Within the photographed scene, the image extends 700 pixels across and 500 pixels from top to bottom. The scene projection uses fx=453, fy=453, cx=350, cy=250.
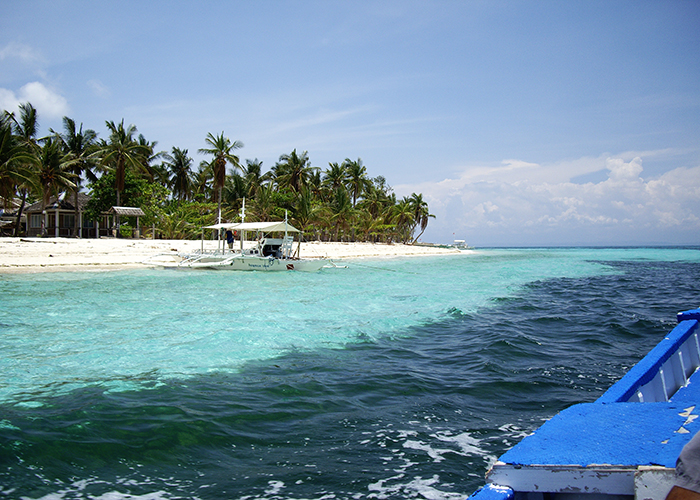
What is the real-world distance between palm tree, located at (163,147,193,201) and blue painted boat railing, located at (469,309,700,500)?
54.9 metres

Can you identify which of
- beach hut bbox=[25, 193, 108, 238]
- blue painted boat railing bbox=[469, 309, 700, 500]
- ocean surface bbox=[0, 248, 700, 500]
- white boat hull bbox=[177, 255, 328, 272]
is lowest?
ocean surface bbox=[0, 248, 700, 500]

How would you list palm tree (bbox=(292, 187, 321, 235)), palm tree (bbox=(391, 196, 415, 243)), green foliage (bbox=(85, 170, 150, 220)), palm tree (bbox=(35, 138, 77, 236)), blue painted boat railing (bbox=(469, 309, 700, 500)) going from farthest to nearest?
palm tree (bbox=(391, 196, 415, 243))
palm tree (bbox=(292, 187, 321, 235))
green foliage (bbox=(85, 170, 150, 220))
palm tree (bbox=(35, 138, 77, 236))
blue painted boat railing (bbox=(469, 309, 700, 500))

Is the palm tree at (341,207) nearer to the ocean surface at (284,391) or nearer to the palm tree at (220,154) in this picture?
the palm tree at (220,154)

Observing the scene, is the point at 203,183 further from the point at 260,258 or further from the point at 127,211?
the point at 260,258

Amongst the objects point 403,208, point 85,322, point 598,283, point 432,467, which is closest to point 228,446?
point 432,467

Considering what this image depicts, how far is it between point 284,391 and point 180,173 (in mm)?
52014

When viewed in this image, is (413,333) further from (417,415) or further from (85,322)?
(85,322)

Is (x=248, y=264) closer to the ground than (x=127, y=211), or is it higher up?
closer to the ground

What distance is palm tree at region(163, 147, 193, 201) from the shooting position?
171 ft

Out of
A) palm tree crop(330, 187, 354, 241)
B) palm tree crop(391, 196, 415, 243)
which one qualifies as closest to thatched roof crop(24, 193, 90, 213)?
palm tree crop(330, 187, 354, 241)

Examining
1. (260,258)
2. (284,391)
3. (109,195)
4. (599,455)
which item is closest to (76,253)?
(260,258)

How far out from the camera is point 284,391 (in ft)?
17.5

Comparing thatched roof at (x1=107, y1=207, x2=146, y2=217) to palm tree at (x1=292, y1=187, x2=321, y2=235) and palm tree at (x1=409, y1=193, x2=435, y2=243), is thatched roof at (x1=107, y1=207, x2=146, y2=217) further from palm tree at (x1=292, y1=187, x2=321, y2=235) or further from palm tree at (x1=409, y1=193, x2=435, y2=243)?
palm tree at (x1=409, y1=193, x2=435, y2=243)

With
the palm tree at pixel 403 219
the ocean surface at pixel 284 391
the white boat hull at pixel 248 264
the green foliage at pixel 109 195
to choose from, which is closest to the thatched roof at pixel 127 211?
the green foliage at pixel 109 195
